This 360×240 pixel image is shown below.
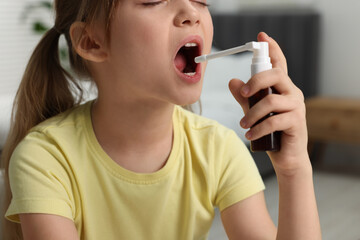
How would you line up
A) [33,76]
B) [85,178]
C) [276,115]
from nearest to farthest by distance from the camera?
1. [276,115]
2. [85,178]
3. [33,76]

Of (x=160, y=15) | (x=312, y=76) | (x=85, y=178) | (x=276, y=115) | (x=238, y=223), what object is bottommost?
(x=312, y=76)

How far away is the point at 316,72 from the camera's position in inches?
159

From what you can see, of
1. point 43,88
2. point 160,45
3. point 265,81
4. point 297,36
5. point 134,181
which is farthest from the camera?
point 297,36

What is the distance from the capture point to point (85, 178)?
1.09 metres

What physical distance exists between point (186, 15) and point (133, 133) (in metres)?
0.29

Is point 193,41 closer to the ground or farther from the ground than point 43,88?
farther from the ground

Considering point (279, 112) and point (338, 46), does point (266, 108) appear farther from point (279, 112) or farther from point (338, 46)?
point (338, 46)

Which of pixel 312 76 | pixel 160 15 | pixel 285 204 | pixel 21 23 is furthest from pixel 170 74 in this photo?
pixel 21 23

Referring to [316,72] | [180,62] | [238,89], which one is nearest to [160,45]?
[180,62]

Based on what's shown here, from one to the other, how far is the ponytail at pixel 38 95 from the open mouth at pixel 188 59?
0.35 m

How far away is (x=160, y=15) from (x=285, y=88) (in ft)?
0.95

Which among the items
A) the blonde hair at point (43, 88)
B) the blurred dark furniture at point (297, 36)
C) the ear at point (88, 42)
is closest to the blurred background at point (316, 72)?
the blurred dark furniture at point (297, 36)

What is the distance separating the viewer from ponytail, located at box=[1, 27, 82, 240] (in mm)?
1204

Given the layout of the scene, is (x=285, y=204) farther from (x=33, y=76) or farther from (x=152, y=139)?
(x=33, y=76)
